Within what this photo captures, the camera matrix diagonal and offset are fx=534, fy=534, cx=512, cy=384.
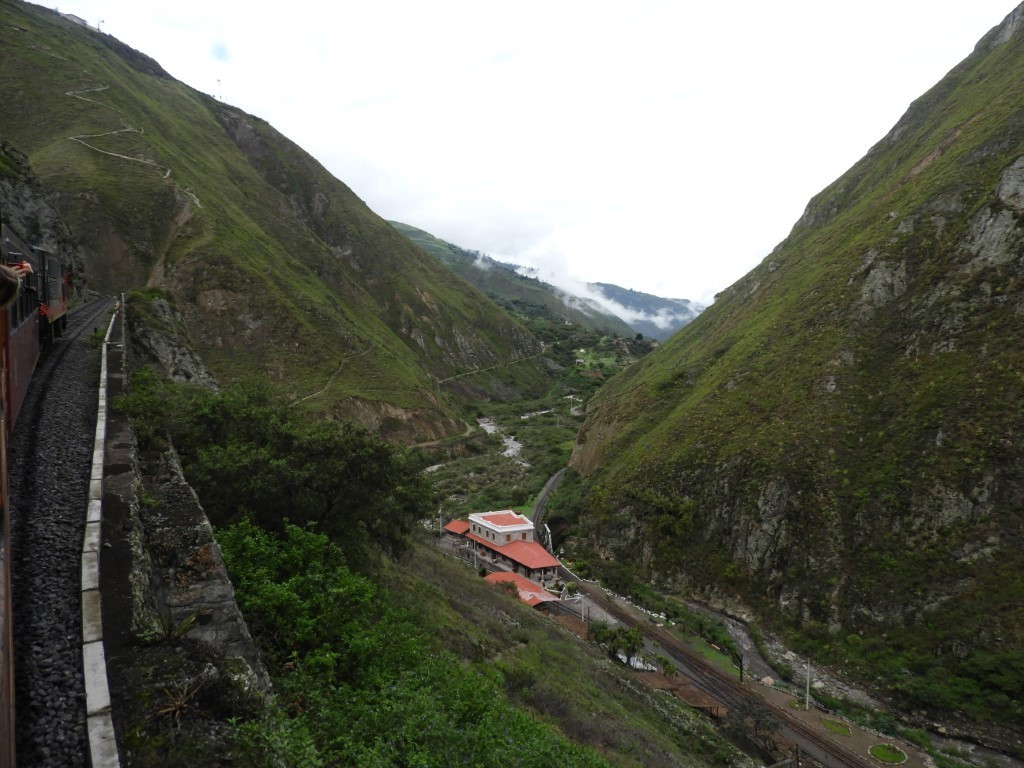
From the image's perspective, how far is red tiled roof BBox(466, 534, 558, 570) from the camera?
153ft

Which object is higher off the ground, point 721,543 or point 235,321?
point 235,321

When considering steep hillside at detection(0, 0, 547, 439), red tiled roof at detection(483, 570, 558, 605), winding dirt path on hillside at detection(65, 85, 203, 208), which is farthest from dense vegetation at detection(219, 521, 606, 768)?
winding dirt path on hillside at detection(65, 85, 203, 208)

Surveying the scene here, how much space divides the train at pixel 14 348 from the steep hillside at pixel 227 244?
141 feet

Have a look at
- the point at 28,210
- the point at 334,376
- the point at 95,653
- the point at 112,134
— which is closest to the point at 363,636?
the point at 95,653

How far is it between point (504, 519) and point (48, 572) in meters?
46.7

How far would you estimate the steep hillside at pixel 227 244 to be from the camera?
69.5m

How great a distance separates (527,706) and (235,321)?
6883cm

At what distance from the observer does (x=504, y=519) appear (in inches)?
2100

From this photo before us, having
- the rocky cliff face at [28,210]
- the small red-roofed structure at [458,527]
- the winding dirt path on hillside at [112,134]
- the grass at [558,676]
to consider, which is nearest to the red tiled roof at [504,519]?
the small red-roofed structure at [458,527]

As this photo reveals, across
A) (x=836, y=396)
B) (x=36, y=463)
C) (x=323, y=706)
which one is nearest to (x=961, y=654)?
(x=836, y=396)

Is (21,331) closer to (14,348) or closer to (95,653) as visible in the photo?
(14,348)

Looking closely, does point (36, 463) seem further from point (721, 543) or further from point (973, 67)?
point (973, 67)

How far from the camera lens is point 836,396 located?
1713 inches

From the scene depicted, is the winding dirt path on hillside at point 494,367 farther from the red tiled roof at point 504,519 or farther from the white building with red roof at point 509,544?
the white building with red roof at point 509,544
